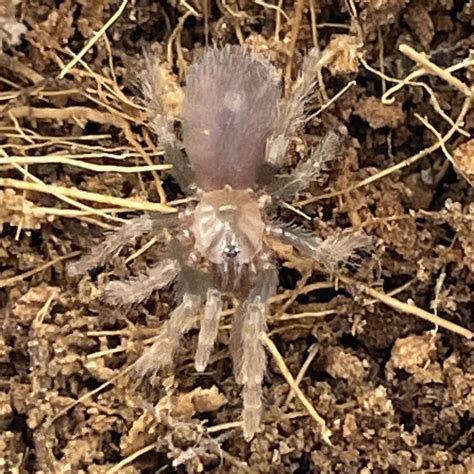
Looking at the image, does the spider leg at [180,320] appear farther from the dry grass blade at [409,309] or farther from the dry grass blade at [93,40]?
the dry grass blade at [93,40]

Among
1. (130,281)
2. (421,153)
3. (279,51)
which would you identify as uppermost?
(279,51)

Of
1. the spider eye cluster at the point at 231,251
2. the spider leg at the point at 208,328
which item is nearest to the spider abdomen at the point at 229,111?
the spider eye cluster at the point at 231,251

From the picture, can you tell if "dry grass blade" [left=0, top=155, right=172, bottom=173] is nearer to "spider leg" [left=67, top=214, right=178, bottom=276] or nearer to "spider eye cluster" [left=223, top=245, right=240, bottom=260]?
"spider leg" [left=67, top=214, right=178, bottom=276]

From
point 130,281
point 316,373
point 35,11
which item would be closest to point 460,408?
point 316,373

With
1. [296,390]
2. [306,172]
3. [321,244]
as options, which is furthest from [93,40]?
[296,390]

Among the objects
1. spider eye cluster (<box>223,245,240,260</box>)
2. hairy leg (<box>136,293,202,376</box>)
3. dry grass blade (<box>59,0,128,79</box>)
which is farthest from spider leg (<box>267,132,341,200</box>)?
dry grass blade (<box>59,0,128,79</box>)

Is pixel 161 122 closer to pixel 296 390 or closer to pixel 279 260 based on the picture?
pixel 279 260

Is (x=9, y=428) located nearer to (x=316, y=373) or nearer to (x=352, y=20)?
(x=316, y=373)
